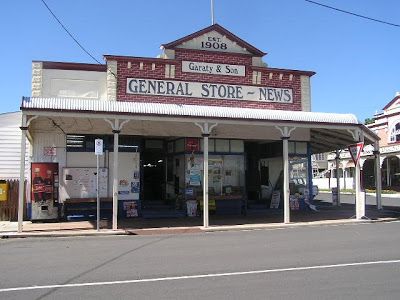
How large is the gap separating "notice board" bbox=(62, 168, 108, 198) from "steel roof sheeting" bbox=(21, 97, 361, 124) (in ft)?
12.4

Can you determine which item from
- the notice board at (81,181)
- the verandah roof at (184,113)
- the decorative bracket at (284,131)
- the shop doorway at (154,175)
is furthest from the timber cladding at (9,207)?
the decorative bracket at (284,131)

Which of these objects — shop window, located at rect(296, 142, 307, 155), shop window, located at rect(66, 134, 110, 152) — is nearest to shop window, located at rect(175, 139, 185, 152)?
shop window, located at rect(66, 134, 110, 152)

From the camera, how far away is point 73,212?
18484 millimetres

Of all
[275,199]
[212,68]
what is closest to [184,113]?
[212,68]

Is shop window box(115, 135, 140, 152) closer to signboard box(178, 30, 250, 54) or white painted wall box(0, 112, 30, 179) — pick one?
signboard box(178, 30, 250, 54)

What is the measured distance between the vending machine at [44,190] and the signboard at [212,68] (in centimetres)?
663

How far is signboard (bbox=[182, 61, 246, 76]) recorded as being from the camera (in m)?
20.3

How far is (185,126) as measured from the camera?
1956 cm

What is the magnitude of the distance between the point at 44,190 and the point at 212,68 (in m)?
8.29

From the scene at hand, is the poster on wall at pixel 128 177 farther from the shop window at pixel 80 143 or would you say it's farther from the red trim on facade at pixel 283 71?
the red trim on facade at pixel 283 71

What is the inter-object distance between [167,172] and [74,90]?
549cm

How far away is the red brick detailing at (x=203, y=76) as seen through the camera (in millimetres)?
19469

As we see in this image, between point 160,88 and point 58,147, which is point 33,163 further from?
point 160,88

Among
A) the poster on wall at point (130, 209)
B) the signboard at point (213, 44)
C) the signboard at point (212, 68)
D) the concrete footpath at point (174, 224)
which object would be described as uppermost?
the signboard at point (213, 44)
